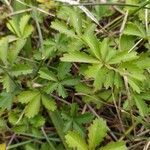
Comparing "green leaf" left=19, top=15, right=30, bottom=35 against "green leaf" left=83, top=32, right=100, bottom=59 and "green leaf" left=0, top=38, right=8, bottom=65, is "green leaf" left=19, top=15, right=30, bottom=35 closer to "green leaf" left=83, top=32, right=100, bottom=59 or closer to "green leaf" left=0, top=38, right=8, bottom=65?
"green leaf" left=0, top=38, right=8, bottom=65

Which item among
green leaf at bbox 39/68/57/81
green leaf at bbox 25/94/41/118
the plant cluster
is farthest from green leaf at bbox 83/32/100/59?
green leaf at bbox 25/94/41/118

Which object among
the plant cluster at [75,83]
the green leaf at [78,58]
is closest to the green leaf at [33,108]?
the plant cluster at [75,83]

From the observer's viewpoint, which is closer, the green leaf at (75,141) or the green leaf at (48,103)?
the green leaf at (75,141)

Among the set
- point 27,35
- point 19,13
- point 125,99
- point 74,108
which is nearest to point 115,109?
point 125,99

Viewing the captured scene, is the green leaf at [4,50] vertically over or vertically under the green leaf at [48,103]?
over

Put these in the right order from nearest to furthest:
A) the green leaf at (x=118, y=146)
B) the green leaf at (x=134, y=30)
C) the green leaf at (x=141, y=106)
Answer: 1. the green leaf at (x=118, y=146)
2. the green leaf at (x=141, y=106)
3. the green leaf at (x=134, y=30)

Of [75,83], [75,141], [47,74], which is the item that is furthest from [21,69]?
[75,141]

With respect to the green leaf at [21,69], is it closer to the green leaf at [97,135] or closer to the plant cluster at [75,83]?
the plant cluster at [75,83]
